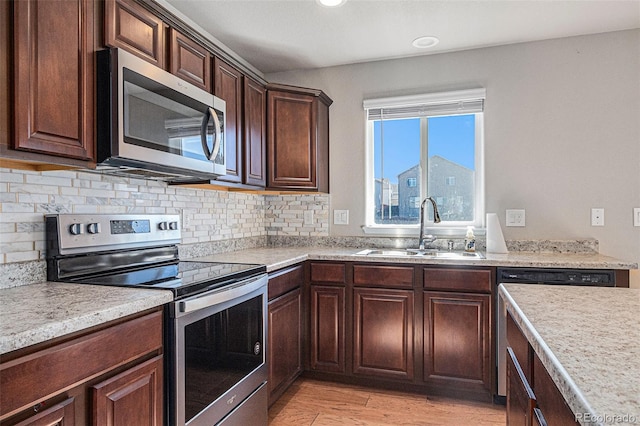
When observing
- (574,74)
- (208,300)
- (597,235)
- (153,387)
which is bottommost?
(153,387)

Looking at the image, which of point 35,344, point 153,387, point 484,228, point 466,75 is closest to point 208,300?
point 153,387

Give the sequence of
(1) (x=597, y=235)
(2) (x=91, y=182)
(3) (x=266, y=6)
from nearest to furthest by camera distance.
A: (2) (x=91, y=182), (3) (x=266, y=6), (1) (x=597, y=235)

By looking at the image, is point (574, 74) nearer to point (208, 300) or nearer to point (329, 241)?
point (329, 241)

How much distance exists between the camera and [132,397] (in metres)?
1.21

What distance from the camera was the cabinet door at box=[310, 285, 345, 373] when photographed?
2.58 m

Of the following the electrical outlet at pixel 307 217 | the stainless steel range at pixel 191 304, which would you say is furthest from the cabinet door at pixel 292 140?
the stainless steel range at pixel 191 304

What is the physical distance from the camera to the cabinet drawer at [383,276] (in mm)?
2451

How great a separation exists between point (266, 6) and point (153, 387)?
80.7 inches

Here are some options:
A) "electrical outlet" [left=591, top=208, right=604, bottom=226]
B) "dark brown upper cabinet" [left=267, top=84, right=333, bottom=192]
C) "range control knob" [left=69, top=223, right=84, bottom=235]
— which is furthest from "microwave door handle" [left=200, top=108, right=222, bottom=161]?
"electrical outlet" [left=591, top=208, right=604, bottom=226]

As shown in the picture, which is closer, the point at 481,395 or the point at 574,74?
the point at 481,395

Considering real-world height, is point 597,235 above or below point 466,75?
below

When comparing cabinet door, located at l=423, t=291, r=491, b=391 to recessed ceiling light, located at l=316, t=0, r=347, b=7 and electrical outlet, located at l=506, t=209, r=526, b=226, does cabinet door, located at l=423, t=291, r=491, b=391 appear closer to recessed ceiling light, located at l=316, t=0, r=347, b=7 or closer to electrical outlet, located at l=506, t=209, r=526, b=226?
electrical outlet, located at l=506, t=209, r=526, b=226

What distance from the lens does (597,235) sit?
8.64 feet

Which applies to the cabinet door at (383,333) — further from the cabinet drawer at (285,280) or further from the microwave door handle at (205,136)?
the microwave door handle at (205,136)
